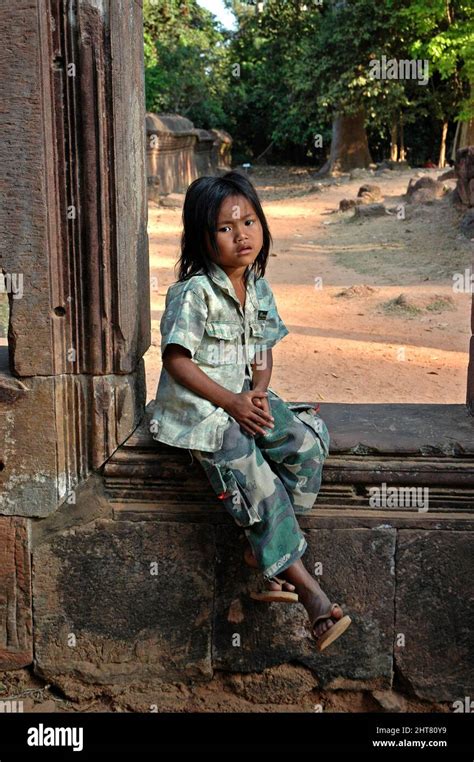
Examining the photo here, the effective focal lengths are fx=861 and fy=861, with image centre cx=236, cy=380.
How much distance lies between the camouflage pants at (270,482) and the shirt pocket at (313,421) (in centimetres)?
3

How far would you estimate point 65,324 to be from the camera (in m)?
2.78

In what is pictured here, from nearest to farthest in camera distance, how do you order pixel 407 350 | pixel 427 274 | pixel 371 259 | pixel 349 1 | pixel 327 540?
pixel 327 540
pixel 407 350
pixel 427 274
pixel 371 259
pixel 349 1

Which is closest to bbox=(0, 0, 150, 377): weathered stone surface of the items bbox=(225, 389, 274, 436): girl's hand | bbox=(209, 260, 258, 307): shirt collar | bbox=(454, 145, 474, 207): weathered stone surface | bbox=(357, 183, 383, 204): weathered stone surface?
bbox=(209, 260, 258, 307): shirt collar

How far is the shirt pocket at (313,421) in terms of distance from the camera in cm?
282

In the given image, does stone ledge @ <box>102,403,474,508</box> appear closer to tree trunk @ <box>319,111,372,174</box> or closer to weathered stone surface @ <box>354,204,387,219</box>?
weathered stone surface @ <box>354,204,387,219</box>

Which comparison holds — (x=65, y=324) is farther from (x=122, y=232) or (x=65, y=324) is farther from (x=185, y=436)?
(x=185, y=436)

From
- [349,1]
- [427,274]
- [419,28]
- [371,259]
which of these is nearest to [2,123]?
[427,274]

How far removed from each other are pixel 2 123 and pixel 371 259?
9764mm

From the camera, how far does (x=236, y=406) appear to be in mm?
2672

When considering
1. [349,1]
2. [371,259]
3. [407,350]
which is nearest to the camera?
[407,350]

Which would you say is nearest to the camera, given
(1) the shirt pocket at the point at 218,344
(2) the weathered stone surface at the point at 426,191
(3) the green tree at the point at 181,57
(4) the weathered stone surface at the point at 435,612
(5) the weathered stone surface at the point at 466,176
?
(1) the shirt pocket at the point at 218,344

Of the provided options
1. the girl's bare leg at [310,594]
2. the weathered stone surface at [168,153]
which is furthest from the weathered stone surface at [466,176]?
the girl's bare leg at [310,594]

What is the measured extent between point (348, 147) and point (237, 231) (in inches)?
861

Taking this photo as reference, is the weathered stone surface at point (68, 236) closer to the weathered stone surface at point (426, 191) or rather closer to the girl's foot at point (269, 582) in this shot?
the girl's foot at point (269, 582)
